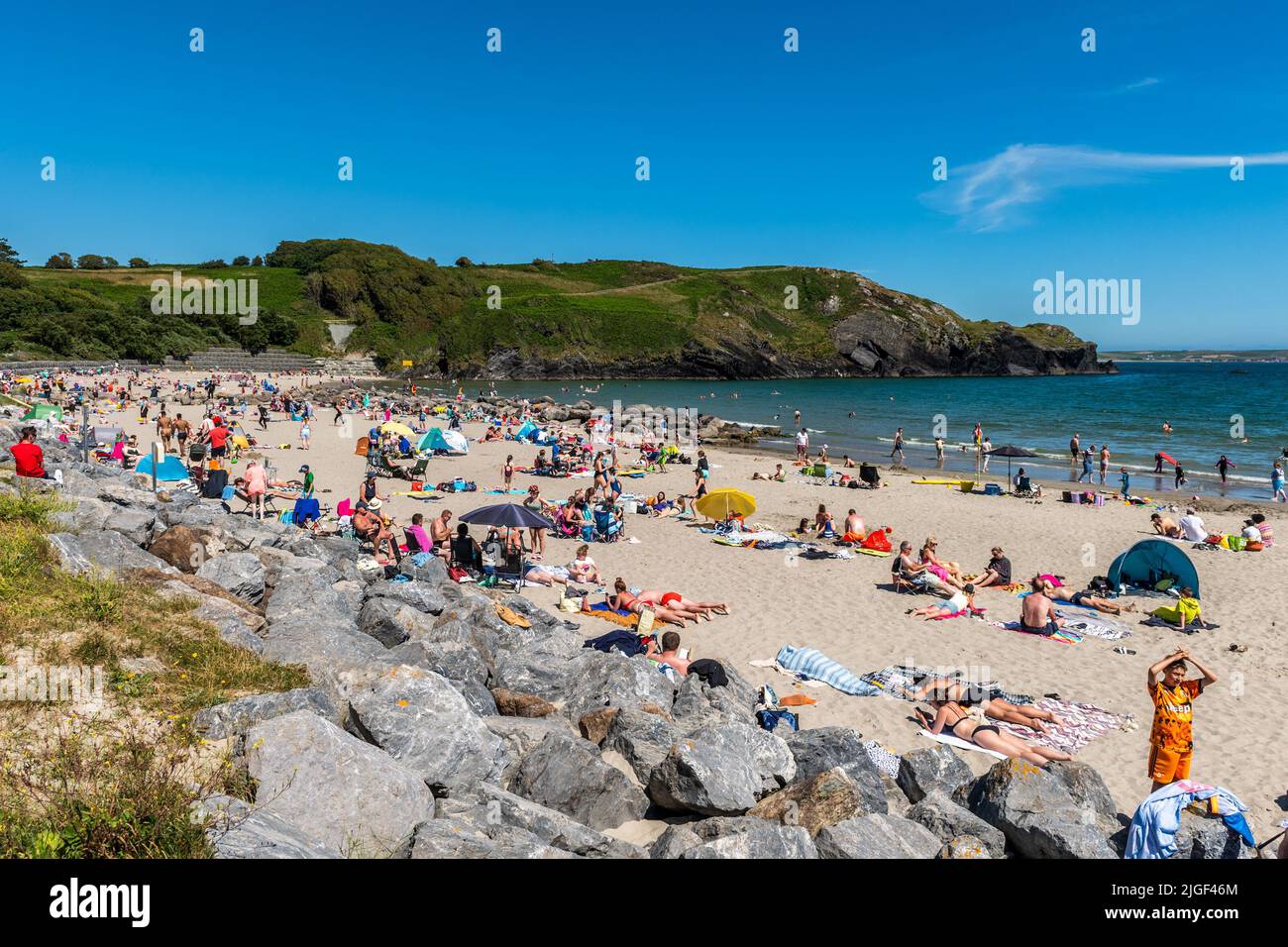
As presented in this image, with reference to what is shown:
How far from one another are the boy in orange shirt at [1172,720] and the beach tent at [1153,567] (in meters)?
8.61

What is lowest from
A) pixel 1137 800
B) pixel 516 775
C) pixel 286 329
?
pixel 1137 800

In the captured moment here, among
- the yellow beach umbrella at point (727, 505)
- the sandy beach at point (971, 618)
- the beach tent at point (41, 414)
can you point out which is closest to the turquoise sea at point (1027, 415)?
the sandy beach at point (971, 618)

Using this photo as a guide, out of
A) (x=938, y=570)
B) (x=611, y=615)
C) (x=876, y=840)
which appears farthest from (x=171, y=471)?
(x=876, y=840)

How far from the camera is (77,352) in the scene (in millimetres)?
69750

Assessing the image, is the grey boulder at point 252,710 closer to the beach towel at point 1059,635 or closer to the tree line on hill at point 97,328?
the beach towel at point 1059,635

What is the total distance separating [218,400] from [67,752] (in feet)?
164

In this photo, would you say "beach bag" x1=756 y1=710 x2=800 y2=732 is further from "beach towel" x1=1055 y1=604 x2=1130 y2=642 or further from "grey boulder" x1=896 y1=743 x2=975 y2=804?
"beach towel" x1=1055 y1=604 x2=1130 y2=642

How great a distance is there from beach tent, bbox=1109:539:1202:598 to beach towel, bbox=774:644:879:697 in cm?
729

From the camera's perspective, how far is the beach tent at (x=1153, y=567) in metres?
14.2

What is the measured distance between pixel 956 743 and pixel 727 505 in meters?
10.6

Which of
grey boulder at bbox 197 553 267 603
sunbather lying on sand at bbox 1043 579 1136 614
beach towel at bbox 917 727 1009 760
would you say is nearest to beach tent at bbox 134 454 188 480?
grey boulder at bbox 197 553 267 603

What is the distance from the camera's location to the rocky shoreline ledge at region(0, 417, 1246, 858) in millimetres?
4688
